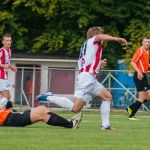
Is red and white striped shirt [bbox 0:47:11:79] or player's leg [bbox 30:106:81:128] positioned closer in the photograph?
player's leg [bbox 30:106:81:128]

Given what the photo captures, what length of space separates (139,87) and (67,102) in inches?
209

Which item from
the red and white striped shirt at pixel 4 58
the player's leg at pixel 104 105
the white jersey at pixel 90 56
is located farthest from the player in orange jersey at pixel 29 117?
the red and white striped shirt at pixel 4 58

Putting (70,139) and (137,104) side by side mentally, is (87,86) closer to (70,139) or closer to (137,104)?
(70,139)

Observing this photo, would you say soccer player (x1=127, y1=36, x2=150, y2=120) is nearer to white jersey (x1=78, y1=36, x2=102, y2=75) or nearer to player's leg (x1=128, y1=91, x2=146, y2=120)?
player's leg (x1=128, y1=91, x2=146, y2=120)

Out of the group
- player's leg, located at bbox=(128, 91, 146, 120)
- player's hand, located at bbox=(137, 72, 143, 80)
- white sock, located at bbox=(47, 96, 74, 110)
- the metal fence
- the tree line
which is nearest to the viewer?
white sock, located at bbox=(47, 96, 74, 110)

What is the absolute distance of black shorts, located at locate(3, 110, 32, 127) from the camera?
539 inches

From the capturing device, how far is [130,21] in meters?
41.7

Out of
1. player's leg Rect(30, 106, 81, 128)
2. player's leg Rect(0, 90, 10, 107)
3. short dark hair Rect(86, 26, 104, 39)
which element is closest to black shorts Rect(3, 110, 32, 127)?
player's leg Rect(30, 106, 81, 128)

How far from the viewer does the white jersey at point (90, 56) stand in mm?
14750

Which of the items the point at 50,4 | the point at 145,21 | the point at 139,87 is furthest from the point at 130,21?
the point at 139,87

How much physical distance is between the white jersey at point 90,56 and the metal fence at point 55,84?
14612mm

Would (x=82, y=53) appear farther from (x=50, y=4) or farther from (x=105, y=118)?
(x=50, y=4)

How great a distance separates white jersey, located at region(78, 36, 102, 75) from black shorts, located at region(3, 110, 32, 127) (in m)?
1.72

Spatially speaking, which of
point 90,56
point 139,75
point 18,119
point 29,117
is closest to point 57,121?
point 29,117
